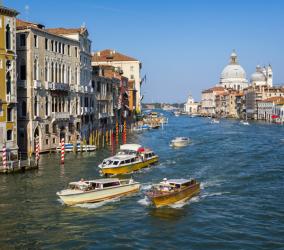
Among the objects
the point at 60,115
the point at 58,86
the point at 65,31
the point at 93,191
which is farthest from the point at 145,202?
the point at 65,31

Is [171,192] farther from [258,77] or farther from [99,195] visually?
[258,77]

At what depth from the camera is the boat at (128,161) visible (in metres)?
31.5

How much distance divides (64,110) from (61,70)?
356cm

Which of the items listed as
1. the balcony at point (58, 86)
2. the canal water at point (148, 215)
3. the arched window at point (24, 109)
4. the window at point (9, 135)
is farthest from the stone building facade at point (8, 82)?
the balcony at point (58, 86)

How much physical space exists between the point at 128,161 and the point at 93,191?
9809mm

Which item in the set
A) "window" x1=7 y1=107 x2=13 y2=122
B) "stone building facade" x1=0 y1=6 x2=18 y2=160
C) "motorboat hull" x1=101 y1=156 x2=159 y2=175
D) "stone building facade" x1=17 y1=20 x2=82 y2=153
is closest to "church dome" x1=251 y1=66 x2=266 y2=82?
"stone building facade" x1=17 y1=20 x2=82 y2=153

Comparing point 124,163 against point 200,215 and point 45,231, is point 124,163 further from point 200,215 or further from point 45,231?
point 45,231

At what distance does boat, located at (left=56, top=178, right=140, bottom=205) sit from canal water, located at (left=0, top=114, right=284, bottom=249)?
0.37m

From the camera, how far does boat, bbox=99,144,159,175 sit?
31547 mm

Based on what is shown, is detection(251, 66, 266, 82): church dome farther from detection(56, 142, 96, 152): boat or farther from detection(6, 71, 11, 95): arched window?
detection(6, 71, 11, 95): arched window

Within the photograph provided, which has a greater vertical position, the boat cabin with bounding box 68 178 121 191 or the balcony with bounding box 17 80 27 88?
the balcony with bounding box 17 80 27 88

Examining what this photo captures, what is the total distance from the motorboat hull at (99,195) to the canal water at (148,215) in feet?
1.07

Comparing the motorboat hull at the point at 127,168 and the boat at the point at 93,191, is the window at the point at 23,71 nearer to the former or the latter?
the motorboat hull at the point at 127,168

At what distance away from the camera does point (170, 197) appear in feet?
74.7
